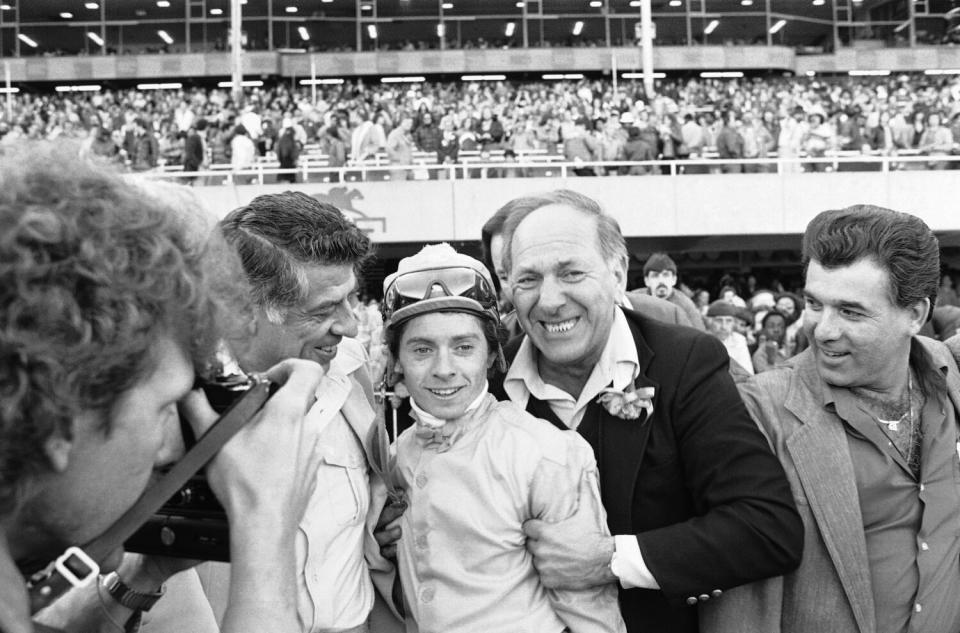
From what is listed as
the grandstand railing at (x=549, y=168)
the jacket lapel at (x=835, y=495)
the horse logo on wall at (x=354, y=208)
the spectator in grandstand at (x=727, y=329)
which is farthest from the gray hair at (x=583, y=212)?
the grandstand railing at (x=549, y=168)

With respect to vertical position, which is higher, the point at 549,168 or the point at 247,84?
the point at 247,84

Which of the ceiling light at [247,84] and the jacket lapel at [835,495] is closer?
the jacket lapel at [835,495]

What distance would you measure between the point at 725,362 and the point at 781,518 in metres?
0.43

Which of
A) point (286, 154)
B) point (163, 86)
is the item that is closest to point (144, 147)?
point (286, 154)

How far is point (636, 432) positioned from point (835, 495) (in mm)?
517

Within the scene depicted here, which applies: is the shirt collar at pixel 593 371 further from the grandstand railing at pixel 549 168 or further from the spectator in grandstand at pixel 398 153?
the spectator in grandstand at pixel 398 153

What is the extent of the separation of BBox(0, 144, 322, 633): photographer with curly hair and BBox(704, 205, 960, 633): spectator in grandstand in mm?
1547

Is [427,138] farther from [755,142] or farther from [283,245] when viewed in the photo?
[283,245]

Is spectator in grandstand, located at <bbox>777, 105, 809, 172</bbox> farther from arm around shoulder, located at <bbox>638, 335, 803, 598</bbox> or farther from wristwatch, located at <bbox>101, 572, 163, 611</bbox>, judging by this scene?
wristwatch, located at <bbox>101, 572, 163, 611</bbox>

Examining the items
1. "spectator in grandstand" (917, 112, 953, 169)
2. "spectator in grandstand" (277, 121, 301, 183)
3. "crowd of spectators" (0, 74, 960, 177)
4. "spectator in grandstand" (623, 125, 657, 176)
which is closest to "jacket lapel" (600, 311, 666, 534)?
"crowd of spectators" (0, 74, 960, 177)

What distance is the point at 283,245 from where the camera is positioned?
238cm

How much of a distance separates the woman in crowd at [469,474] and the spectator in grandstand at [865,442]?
18.5 inches

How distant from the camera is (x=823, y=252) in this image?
254 cm

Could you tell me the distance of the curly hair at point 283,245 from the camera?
2.36m
